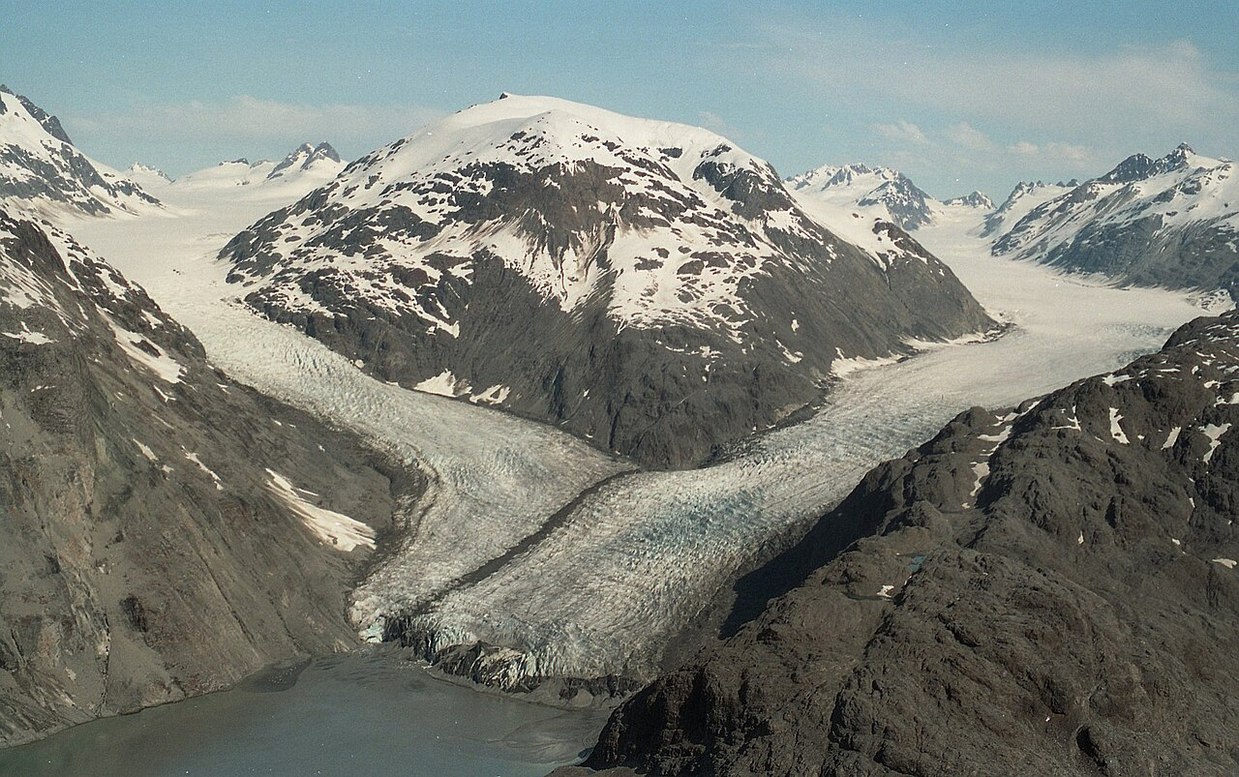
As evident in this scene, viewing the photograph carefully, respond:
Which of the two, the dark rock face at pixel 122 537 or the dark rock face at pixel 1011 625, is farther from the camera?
the dark rock face at pixel 122 537

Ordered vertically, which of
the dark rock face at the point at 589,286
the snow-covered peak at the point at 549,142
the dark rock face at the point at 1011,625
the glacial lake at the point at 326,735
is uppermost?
the snow-covered peak at the point at 549,142

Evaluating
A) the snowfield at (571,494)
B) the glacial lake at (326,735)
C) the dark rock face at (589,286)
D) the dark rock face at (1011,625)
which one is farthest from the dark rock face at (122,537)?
the dark rock face at (589,286)

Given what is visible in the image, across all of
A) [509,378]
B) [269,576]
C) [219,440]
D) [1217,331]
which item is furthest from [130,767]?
[1217,331]

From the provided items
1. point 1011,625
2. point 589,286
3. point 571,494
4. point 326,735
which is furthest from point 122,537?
point 589,286

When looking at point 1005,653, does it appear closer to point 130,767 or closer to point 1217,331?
point 130,767

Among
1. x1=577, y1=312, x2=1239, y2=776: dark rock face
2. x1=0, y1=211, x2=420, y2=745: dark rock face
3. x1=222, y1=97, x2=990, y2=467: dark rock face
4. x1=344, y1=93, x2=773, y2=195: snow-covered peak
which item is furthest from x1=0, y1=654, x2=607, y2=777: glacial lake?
x1=344, y1=93, x2=773, y2=195: snow-covered peak

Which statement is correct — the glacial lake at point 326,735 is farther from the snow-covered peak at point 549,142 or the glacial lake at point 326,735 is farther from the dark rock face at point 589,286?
the snow-covered peak at point 549,142
